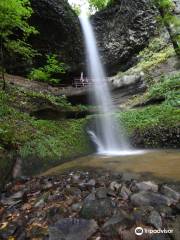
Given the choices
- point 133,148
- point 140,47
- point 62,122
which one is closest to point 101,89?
point 140,47

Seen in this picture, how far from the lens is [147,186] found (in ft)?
16.0

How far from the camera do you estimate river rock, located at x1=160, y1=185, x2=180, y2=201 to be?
4.27m

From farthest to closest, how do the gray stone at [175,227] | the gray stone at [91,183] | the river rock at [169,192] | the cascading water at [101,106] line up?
the cascading water at [101,106] → the gray stone at [91,183] → the river rock at [169,192] → the gray stone at [175,227]

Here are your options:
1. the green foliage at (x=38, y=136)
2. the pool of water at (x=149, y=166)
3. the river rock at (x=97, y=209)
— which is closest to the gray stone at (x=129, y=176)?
the pool of water at (x=149, y=166)

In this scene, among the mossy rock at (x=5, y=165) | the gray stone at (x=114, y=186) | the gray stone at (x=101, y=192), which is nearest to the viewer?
the gray stone at (x=101, y=192)

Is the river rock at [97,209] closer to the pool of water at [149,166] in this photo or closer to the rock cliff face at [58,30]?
the pool of water at [149,166]

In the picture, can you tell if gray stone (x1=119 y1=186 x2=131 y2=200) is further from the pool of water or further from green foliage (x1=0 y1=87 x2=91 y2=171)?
green foliage (x1=0 y1=87 x2=91 y2=171)

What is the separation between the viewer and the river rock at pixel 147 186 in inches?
187

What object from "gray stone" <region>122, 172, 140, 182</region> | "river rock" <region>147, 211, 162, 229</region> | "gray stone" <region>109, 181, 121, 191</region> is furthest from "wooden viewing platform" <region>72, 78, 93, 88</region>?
"river rock" <region>147, 211, 162, 229</region>

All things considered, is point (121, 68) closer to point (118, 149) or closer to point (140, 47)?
point (140, 47)

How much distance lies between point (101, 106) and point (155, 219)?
13.3m

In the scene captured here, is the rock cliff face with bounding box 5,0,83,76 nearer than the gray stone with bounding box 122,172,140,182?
No

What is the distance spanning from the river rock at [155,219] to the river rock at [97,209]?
665 millimetres
